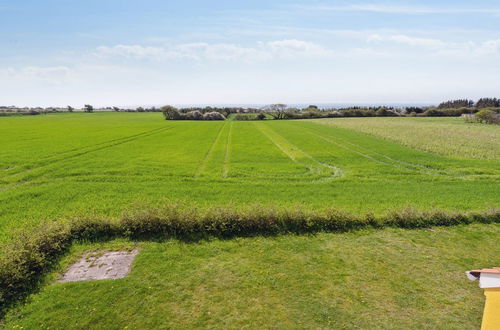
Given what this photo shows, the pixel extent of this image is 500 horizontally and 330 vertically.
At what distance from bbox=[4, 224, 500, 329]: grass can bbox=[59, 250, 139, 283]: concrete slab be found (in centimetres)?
33

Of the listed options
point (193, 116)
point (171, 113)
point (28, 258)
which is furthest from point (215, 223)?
point (193, 116)

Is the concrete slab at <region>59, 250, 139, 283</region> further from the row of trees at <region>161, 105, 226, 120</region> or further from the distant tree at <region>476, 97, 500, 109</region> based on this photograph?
the distant tree at <region>476, 97, 500, 109</region>

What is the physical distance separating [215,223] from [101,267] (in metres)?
4.30

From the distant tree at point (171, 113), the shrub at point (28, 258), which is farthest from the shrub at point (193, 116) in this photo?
the shrub at point (28, 258)

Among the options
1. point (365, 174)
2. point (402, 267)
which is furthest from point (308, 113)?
point (402, 267)

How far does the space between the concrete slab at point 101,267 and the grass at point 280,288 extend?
0.33 meters

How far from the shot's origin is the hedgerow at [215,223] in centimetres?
991

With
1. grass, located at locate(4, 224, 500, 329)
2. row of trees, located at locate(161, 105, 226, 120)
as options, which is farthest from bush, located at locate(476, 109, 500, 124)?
row of trees, located at locate(161, 105, 226, 120)

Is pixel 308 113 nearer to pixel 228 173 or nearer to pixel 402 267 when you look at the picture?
pixel 228 173

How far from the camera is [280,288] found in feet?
26.1

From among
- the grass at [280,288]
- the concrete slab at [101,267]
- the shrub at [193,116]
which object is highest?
the shrub at [193,116]

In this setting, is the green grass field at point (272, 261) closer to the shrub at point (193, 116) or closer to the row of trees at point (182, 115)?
the row of trees at point (182, 115)

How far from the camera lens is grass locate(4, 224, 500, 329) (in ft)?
22.2

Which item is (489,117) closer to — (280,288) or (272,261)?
(272,261)
